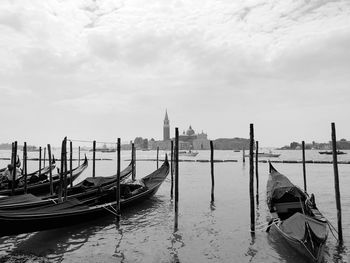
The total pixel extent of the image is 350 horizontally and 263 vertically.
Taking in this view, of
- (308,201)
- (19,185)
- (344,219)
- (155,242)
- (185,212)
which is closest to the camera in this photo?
(155,242)

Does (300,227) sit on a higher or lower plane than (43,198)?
lower

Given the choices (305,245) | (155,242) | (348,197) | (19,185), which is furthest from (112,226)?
(348,197)

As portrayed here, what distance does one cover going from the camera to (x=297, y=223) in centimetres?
715

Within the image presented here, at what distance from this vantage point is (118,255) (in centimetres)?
714

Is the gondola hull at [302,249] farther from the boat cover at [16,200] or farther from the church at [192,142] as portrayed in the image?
the church at [192,142]

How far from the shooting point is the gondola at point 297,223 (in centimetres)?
625

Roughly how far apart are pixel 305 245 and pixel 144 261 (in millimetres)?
3362

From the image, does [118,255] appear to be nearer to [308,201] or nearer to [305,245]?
[305,245]

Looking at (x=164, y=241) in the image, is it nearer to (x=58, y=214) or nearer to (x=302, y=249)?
(x=58, y=214)

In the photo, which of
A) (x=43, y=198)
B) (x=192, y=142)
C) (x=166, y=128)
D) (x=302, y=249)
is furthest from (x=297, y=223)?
(x=166, y=128)

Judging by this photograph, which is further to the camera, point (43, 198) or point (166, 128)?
point (166, 128)

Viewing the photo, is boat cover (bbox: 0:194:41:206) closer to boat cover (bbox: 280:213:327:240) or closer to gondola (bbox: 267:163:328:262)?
gondola (bbox: 267:163:328:262)

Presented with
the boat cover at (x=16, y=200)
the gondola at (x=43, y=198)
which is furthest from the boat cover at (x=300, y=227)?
the boat cover at (x=16, y=200)

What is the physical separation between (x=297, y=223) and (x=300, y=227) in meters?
0.22
